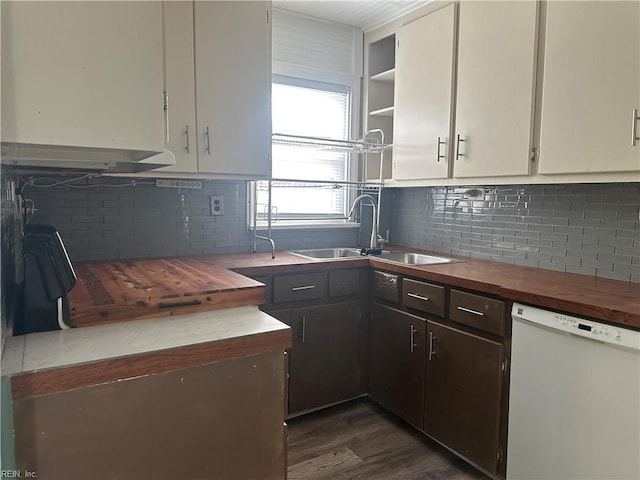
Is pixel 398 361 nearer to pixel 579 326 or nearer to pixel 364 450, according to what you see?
pixel 364 450

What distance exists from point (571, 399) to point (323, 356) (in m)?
1.30

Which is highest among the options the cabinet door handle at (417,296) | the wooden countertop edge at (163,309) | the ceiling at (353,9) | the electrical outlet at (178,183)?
the ceiling at (353,9)

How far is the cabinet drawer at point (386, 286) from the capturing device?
247cm

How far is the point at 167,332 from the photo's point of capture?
1.30 meters

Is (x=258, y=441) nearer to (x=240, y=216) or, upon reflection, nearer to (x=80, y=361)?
(x=80, y=361)

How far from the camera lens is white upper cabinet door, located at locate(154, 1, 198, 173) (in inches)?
84.9

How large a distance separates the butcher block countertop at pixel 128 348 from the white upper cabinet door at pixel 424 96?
5.27ft

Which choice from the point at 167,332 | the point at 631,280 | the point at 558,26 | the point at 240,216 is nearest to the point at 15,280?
the point at 167,332

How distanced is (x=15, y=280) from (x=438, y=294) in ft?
5.70

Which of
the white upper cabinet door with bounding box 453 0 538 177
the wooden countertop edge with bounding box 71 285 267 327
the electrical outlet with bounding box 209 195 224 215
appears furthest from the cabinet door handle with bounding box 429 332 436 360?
the electrical outlet with bounding box 209 195 224 215

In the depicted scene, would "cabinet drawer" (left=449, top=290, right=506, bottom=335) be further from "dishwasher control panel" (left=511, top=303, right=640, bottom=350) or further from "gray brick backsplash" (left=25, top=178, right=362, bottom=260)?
"gray brick backsplash" (left=25, top=178, right=362, bottom=260)

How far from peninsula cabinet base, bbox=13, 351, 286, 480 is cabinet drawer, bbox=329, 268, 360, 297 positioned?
1232mm

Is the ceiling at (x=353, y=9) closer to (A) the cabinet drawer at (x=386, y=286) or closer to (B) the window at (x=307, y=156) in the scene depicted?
(B) the window at (x=307, y=156)

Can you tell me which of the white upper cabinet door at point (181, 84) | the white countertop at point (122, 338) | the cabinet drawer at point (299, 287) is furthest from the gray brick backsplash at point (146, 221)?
the white countertop at point (122, 338)
